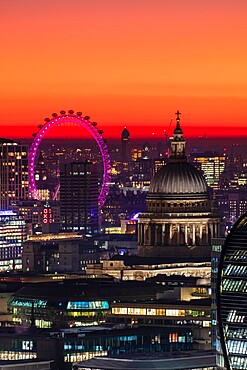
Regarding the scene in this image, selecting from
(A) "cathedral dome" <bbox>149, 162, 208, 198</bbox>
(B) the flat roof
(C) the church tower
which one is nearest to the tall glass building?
(B) the flat roof

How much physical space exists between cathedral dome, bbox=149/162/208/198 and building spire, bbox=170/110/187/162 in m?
0.38

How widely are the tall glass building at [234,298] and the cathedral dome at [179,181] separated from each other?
56.0 metres

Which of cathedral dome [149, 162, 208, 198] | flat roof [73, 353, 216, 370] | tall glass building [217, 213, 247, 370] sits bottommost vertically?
flat roof [73, 353, 216, 370]

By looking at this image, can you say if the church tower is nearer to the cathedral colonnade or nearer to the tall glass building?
the cathedral colonnade

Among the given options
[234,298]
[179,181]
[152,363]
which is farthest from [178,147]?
[234,298]

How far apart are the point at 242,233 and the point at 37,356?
817 inches

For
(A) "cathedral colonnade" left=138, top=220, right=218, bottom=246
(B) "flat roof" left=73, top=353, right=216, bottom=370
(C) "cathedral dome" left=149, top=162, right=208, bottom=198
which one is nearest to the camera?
(B) "flat roof" left=73, top=353, right=216, bottom=370

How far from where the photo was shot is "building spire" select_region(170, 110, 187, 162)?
179875 millimetres

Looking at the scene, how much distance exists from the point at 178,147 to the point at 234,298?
192 ft

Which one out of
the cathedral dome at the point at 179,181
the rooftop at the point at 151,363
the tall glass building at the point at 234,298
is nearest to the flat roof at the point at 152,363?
the rooftop at the point at 151,363

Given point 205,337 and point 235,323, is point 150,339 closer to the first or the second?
point 205,337

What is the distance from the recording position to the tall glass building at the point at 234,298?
122 meters

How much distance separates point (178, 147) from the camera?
181 m

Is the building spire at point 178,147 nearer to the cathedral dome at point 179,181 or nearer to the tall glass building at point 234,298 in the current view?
the cathedral dome at point 179,181
